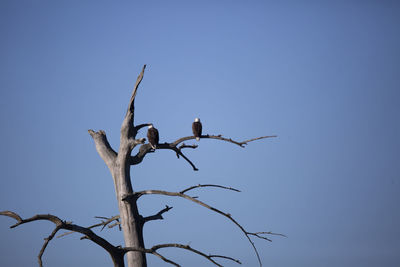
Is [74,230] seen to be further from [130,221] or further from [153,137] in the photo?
[153,137]

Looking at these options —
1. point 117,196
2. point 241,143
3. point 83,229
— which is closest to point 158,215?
point 117,196

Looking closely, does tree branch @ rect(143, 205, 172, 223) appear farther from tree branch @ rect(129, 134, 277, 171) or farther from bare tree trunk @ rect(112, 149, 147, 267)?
tree branch @ rect(129, 134, 277, 171)

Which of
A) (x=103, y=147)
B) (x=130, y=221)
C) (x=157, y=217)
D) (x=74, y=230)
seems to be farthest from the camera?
(x=103, y=147)

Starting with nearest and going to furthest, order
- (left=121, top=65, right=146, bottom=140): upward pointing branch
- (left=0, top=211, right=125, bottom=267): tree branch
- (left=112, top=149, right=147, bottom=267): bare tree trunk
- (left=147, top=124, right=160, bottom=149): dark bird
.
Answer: (left=0, top=211, right=125, bottom=267): tree branch, (left=112, top=149, right=147, bottom=267): bare tree trunk, (left=121, top=65, right=146, bottom=140): upward pointing branch, (left=147, top=124, right=160, bottom=149): dark bird

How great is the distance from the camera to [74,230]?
4527 millimetres

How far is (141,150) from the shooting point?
17.6 feet

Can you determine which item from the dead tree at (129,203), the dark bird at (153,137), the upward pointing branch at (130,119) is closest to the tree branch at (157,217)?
the dead tree at (129,203)

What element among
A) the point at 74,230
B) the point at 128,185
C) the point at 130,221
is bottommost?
the point at 74,230

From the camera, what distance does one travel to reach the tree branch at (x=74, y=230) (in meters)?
4.39

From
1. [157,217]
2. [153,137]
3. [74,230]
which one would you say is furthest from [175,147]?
[74,230]

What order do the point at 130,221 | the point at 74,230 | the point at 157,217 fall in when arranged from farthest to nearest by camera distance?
the point at 157,217 < the point at 130,221 < the point at 74,230

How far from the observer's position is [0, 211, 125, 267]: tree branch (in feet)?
14.4

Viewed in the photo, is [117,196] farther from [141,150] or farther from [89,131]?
[89,131]

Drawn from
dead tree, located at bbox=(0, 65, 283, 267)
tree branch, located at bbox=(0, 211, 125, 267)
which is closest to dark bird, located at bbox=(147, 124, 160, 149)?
dead tree, located at bbox=(0, 65, 283, 267)
